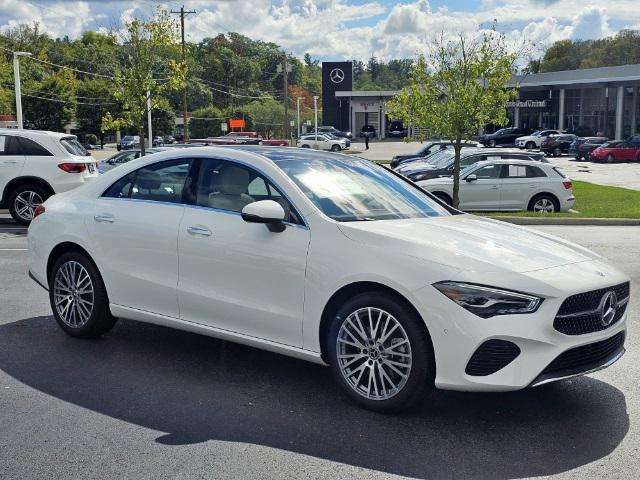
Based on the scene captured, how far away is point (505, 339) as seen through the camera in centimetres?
432

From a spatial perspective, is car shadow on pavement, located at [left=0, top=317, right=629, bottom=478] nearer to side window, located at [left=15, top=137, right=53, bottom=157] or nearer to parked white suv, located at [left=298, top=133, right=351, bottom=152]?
side window, located at [left=15, top=137, right=53, bottom=157]

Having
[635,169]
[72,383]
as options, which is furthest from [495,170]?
[635,169]

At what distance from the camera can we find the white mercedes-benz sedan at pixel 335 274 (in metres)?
4.39

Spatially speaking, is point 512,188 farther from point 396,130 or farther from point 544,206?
point 396,130

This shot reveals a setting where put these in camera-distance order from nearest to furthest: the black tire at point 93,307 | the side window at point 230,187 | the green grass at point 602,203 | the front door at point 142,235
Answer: the side window at point 230,187 → the front door at point 142,235 → the black tire at point 93,307 → the green grass at point 602,203

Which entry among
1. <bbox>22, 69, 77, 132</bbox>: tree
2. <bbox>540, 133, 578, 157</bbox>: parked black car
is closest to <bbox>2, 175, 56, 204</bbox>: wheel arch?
<bbox>540, 133, 578, 157</bbox>: parked black car

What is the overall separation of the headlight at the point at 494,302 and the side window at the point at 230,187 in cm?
152

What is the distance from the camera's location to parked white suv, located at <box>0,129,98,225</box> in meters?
14.7

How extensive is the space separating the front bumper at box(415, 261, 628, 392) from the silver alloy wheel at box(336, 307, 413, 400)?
24 centimetres

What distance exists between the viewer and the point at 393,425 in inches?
182

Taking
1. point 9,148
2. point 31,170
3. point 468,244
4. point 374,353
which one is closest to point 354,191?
point 468,244

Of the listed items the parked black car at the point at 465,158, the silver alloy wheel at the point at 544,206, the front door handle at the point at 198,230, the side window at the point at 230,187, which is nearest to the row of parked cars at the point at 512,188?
the silver alloy wheel at the point at 544,206

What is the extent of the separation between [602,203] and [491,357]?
1838 centimetres

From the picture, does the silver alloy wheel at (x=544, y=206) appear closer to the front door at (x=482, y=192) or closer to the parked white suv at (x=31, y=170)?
the front door at (x=482, y=192)
